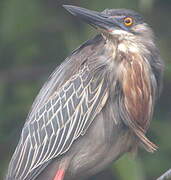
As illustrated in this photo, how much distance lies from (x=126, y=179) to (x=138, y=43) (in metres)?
1.52

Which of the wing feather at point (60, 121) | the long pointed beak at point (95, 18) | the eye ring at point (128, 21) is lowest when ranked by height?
the wing feather at point (60, 121)

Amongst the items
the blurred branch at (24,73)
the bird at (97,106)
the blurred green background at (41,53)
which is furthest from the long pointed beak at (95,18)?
the blurred branch at (24,73)

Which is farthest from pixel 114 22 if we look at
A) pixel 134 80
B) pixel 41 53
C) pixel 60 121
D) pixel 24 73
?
pixel 41 53

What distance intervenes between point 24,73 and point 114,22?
2.33m

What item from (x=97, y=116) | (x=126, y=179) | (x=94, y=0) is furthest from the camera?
(x=94, y=0)

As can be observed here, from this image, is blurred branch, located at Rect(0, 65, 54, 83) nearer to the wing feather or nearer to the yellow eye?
the wing feather

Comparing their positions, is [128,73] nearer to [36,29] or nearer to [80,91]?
[80,91]

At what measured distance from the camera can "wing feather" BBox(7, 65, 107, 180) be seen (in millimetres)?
7199

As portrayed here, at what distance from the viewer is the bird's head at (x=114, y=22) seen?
283 inches

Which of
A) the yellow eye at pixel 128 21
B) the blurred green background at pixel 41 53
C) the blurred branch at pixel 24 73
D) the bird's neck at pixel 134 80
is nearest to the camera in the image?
the bird's neck at pixel 134 80

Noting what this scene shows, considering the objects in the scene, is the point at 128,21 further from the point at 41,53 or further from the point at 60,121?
A: the point at 41,53

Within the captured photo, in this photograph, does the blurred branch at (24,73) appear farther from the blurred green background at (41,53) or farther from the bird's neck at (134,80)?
the bird's neck at (134,80)

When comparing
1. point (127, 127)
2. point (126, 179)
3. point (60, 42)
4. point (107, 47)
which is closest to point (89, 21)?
point (107, 47)

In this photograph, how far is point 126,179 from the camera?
27.7ft
